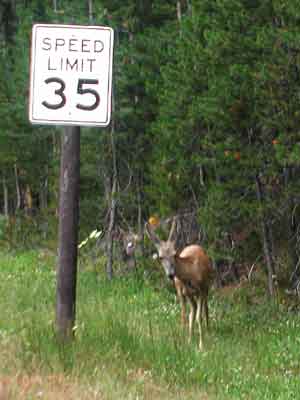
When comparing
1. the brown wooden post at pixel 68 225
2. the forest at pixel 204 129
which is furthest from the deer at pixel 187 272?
the brown wooden post at pixel 68 225

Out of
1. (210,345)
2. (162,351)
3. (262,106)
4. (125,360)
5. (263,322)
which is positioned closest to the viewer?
(125,360)

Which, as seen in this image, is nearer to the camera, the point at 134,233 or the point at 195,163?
the point at 195,163

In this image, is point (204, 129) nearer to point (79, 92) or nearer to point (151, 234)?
point (151, 234)

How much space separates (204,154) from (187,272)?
3.77 metres

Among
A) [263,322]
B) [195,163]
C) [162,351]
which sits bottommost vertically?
[263,322]

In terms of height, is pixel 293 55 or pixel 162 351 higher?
pixel 293 55

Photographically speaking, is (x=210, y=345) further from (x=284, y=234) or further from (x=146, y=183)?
(x=146, y=183)

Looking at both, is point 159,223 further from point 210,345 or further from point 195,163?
point 210,345

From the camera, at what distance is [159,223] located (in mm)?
18609

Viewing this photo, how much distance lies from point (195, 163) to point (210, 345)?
637 cm

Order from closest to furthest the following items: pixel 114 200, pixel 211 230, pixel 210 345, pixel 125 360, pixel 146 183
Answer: pixel 125 360 → pixel 210 345 → pixel 211 230 → pixel 114 200 → pixel 146 183

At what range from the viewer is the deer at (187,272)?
13273mm

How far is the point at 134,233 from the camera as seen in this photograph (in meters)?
21.5

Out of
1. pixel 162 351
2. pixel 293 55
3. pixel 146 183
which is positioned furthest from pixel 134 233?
pixel 162 351
